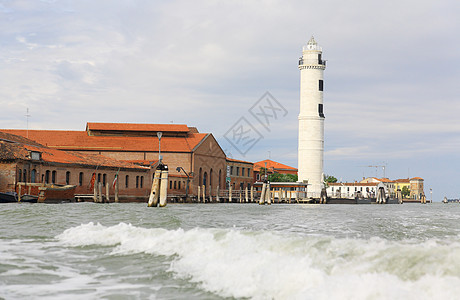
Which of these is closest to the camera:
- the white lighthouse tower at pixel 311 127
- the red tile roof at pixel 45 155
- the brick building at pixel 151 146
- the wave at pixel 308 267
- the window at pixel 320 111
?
the wave at pixel 308 267

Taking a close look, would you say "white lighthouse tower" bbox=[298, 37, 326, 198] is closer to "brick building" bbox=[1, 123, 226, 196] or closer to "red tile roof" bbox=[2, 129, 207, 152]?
"brick building" bbox=[1, 123, 226, 196]

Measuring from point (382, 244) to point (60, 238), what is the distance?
680 cm

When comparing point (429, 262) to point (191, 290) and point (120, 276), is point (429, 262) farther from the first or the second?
point (120, 276)

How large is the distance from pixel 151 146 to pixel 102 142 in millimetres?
5574

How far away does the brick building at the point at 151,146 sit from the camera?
63125 mm

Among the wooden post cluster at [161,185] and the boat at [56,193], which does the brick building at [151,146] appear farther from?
the wooden post cluster at [161,185]

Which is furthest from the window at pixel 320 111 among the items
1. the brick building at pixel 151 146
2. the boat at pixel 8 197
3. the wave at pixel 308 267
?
the wave at pixel 308 267

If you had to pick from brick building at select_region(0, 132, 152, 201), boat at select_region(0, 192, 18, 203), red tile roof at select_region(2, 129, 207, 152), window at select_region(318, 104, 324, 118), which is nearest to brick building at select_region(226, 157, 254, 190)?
red tile roof at select_region(2, 129, 207, 152)

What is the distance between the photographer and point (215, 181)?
221ft

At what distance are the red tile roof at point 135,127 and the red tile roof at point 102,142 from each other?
114 centimetres

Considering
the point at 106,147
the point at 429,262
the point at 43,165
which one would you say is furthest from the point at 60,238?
the point at 106,147

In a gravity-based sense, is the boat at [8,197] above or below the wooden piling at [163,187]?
below

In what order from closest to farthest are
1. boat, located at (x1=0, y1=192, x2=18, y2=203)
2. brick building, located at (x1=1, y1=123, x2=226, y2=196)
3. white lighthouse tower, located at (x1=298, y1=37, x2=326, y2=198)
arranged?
1. boat, located at (x1=0, y1=192, x2=18, y2=203)
2. brick building, located at (x1=1, y1=123, x2=226, y2=196)
3. white lighthouse tower, located at (x1=298, y1=37, x2=326, y2=198)

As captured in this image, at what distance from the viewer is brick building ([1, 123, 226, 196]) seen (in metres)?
63.1
